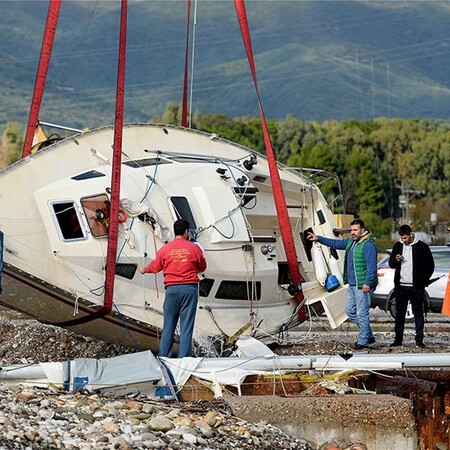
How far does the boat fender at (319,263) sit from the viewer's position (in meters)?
20.5

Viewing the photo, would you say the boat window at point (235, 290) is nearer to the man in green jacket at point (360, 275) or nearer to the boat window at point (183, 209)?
the boat window at point (183, 209)

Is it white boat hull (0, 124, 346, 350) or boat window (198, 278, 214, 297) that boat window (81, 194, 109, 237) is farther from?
boat window (198, 278, 214, 297)

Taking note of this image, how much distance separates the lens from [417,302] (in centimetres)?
1969

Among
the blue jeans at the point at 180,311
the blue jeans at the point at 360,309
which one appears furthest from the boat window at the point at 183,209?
the blue jeans at the point at 360,309

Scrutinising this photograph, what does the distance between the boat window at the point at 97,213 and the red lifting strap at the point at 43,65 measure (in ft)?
5.19

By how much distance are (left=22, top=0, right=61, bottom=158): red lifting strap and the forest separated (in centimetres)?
7419

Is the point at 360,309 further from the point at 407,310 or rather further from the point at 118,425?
the point at 118,425

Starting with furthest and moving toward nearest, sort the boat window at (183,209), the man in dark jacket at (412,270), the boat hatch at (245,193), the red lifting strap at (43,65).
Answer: the man in dark jacket at (412,270)
the boat hatch at (245,193)
the boat window at (183,209)
the red lifting strap at (43,65)

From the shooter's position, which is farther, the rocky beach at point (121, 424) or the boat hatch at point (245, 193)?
the boat hatch at point (245, 193)

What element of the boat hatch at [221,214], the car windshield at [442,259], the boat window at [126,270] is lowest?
the car windshield at [442,259]

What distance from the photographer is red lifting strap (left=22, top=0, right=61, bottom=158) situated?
675 inches

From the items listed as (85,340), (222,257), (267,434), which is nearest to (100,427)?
(267,434)

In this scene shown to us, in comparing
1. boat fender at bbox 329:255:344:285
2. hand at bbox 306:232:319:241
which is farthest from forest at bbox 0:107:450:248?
hand at bbox 306:232:319:241

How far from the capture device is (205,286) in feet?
60.4
